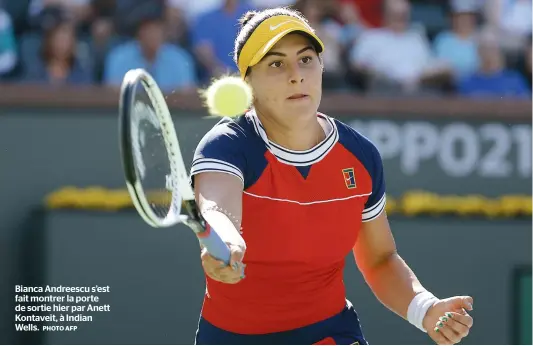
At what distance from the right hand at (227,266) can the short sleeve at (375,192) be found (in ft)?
2.94

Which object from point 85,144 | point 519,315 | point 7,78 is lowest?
point 519,315

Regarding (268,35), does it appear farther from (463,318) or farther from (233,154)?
(463,318)

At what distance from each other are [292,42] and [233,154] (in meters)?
0.42

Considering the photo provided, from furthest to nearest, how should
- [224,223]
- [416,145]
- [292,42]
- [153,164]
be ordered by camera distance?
[416,145] < [292,42] < [153,164] < [224,223]

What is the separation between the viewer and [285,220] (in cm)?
336

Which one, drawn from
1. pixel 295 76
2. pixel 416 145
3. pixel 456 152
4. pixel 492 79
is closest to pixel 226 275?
pixel 295 76

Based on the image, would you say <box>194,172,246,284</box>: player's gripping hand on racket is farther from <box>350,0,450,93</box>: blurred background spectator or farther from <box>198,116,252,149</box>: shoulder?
<box>350,0,450,93</box>: blurred background spectator

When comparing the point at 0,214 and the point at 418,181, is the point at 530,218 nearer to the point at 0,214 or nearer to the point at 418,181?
the point at 418,181

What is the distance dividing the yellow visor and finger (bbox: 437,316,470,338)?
969mm

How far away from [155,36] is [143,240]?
1559 millimetres

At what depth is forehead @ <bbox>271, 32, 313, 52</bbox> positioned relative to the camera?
11.1ft

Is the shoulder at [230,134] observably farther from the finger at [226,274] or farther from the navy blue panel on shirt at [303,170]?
the finger at [226,274]

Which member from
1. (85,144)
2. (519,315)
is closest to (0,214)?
(85,144)

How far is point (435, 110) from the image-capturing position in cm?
714
